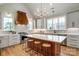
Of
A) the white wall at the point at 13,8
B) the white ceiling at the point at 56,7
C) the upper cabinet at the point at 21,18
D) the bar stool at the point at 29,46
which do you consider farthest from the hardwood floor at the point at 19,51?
the white ceiling at the point at 56,7

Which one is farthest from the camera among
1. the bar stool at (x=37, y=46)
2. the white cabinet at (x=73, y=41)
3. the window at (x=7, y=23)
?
the bar stool at (x=37, y=46)

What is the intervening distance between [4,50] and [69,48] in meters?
1.64

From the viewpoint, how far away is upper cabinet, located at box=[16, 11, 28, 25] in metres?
2.59

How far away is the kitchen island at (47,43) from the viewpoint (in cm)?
257

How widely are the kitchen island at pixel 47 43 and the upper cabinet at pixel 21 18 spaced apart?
0.39 metres

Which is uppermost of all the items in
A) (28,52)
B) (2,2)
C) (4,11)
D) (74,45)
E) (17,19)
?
(2,2)

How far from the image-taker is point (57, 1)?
101 inches

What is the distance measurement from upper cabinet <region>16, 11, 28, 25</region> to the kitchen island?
390mm

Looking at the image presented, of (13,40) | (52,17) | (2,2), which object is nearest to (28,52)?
(13,40)

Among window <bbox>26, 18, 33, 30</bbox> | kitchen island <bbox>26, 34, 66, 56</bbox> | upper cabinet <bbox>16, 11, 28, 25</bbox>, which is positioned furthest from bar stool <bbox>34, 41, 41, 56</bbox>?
upper cabinet <bbox>16, 11, 28, 25</bbox>

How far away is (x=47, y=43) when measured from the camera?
2.71m

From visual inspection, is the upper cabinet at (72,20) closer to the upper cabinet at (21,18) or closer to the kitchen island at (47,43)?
the kitchen island at (47,43)

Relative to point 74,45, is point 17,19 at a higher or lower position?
higher

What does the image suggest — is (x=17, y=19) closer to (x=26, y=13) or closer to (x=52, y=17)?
(x=26, y=13)
